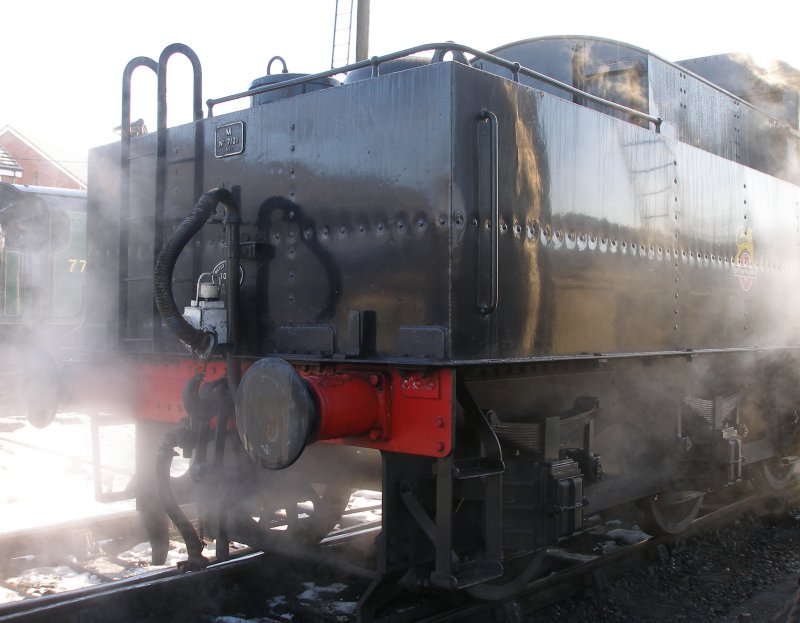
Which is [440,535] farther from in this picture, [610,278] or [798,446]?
[798,446]

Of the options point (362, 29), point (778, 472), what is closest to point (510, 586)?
point (778, 472)

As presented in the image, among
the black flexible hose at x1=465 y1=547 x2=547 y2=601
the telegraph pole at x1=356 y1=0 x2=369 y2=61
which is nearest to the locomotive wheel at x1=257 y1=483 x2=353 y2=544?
the black flexible hose at x1=465 y1=547 x2=547 y2=601

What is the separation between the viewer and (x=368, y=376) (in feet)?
11.8

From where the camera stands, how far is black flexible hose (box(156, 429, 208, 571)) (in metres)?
3.95

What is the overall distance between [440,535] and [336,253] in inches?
52.9

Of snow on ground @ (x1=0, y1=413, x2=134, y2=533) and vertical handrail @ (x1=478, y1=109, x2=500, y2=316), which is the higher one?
vertical handrail @ (x1=478, y1=109, x2=500, y2=316)

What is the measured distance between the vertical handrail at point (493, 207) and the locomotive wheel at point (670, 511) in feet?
9.08

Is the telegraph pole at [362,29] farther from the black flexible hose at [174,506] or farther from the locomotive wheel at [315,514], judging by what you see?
the black flexible hose at [174,506]

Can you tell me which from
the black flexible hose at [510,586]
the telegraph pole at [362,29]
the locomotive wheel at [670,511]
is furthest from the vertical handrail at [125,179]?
the telegraph pole at [362,29]

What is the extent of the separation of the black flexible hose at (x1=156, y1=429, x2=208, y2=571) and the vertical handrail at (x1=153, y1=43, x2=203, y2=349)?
788 millimetres

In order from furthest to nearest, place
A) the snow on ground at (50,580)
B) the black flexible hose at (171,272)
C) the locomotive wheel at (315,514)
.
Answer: the snow on ground at (50,580) → the locomotive wheel at (315,514) → the black flexible hose at (171,272)

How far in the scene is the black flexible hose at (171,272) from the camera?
388 centimetres

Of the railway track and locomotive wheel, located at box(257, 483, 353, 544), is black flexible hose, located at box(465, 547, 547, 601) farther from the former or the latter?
locomotive wheel, located at box(257, 483, 353, 544)

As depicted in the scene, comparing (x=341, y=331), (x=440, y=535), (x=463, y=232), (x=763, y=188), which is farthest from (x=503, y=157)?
(x=763, y=188)
